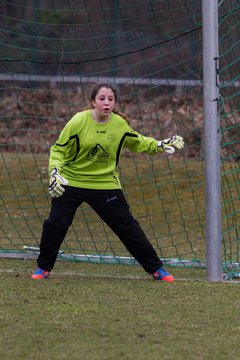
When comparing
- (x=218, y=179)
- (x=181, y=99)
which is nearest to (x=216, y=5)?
(x=218, y=179)

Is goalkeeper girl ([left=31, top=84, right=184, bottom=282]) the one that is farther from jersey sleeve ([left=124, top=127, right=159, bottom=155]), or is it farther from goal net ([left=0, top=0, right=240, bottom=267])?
goal net ([left=0, top=0, right=240, bottom=267])

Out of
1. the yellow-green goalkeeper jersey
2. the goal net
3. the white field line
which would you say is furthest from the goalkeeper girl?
A: the goal net

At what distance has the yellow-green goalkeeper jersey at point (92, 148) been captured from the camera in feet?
24.0

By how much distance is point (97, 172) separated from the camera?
7.42m

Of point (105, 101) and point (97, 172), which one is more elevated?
point (105, 101)

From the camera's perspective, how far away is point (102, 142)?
7340mm

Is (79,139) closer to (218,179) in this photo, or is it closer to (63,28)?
(218,179)

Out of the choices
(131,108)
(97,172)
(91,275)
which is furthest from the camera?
(131,108)

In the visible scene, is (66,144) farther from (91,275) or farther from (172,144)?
(91,275)

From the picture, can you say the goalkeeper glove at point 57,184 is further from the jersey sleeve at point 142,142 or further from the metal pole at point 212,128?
the metal pole at point 212,128

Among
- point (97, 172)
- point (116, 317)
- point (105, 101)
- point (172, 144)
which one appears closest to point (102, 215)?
point (97, 172)

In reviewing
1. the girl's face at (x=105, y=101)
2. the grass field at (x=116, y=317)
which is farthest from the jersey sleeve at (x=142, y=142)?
the grass field at (x=116, y=317)

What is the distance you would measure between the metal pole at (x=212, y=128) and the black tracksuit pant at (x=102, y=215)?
20.3 inches

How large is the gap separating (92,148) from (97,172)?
0.21 metres
